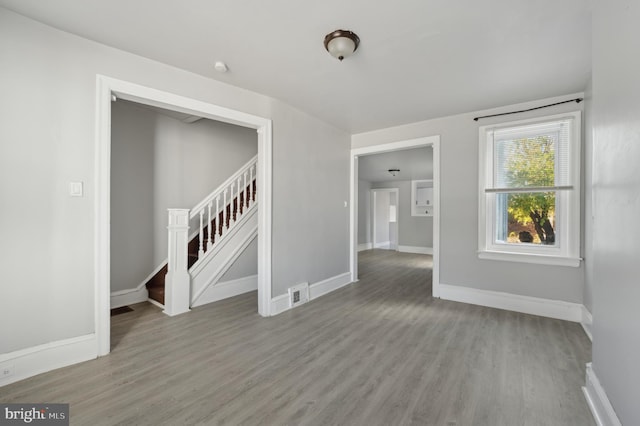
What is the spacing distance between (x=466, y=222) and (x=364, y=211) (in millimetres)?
5949

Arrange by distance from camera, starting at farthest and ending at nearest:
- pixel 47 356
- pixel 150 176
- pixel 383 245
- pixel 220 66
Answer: pixel 383 245 < pixel 150 176 < pixel 220 66 < pixel 47 356

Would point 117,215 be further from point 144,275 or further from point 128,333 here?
point 128,333

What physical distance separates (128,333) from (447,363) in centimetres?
306

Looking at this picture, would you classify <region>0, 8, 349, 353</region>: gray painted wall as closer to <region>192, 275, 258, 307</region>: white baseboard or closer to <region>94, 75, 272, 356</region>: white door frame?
<region>94, 75, 272, 356</region>: white door frame

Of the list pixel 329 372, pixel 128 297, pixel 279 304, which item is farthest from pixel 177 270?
pixel 329 372

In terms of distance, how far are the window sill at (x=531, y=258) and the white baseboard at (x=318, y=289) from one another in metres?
2.08

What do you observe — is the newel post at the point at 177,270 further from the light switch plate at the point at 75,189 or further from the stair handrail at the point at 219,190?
the light switch plate at the point at 75,189

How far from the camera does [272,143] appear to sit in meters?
3.42

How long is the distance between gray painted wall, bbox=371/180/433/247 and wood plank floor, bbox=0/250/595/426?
5349mm

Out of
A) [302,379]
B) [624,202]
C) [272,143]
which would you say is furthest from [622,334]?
[272,143]

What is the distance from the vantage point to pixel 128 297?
3760 mm

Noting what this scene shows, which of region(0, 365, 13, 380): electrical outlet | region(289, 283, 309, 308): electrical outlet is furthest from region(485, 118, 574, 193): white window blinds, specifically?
region(0, 365, 13, 380): electrical outlet

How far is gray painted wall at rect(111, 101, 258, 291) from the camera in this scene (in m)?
3.73

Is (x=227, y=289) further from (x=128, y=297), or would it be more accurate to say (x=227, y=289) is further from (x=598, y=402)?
(x=598, y=402)
